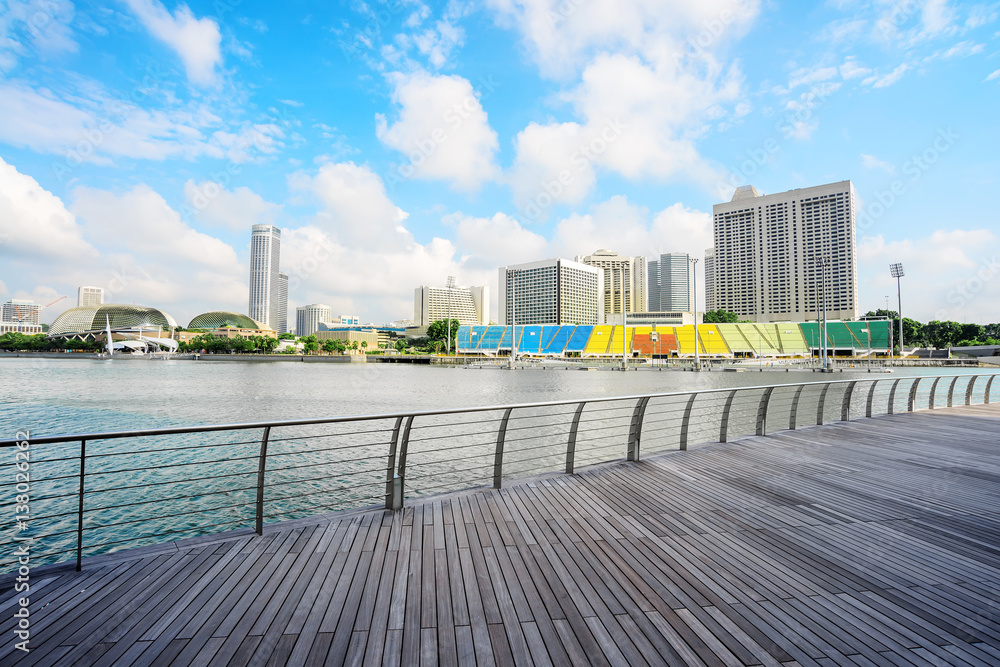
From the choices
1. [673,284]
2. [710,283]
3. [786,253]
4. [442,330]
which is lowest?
[442,330]

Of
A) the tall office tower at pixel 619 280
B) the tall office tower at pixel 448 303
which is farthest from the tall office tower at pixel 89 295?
the tall office tower at pixel 619 280

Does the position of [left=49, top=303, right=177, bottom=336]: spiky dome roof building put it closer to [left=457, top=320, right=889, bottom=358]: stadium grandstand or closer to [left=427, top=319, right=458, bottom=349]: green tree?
[left=427, top=319, right=458, bottom=349]: green tree

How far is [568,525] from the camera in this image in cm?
363

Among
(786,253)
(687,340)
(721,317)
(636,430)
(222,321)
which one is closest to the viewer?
(636,430)

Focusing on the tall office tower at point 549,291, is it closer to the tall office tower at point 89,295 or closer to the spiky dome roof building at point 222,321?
the spiky dome roof building at point 222,321

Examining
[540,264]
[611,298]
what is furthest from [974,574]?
[611,298]

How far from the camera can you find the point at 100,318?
→ 12012cm

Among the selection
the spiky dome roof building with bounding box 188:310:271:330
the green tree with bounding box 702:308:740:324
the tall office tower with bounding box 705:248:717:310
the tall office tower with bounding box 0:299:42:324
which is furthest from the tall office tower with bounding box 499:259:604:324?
the tall office tower with bounding box 0:299:42:324

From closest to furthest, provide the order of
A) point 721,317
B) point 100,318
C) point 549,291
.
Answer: point 721,317 → point 100,318 → point 549,291

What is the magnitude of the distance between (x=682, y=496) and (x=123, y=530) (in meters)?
8.31

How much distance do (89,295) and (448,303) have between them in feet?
387

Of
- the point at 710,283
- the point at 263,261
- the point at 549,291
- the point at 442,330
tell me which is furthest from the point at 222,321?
the point at 710,283

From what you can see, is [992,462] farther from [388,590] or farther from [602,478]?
[388,590]

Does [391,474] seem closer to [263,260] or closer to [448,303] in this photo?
[448,303]
